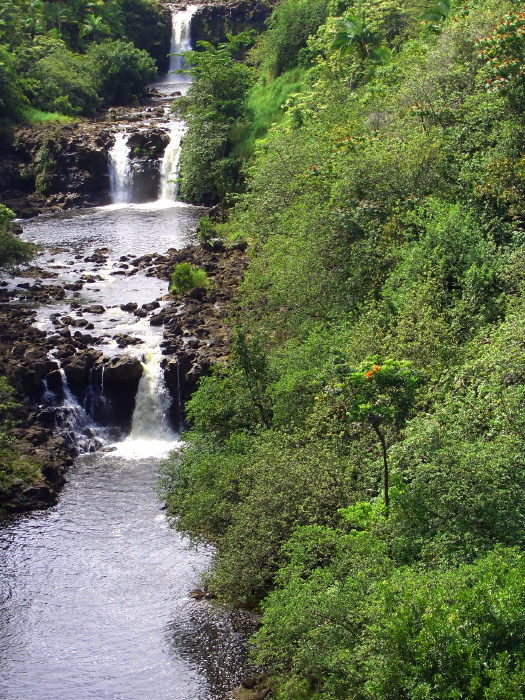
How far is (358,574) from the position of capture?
15.1 meters

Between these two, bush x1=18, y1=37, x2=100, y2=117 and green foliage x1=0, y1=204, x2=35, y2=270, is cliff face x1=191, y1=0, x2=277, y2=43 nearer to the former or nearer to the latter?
bush x1=18, y1=37, x2=100, y2=117

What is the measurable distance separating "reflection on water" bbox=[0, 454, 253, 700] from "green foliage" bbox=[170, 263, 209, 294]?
14.3 meters

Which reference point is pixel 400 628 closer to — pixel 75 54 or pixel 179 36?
pixel 75 54

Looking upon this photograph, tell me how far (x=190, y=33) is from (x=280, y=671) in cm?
8205

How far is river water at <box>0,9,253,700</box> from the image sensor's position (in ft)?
65.9

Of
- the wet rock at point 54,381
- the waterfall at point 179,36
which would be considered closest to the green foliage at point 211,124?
the wet rock at point 54,381

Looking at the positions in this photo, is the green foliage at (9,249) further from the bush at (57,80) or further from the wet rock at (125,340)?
the bush at (57,80)

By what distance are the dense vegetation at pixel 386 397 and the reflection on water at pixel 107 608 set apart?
1450 millimetres

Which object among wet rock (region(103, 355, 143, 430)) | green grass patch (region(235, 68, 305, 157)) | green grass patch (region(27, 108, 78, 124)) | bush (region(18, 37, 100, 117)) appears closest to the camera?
wet rock (region(103, 355, 143, 430))

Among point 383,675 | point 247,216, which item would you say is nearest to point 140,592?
point 383,675

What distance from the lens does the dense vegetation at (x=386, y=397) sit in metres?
13.4

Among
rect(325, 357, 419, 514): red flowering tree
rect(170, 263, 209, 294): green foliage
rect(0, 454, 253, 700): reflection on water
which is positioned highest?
rect(325, 357, 419, 514): red flowering tree

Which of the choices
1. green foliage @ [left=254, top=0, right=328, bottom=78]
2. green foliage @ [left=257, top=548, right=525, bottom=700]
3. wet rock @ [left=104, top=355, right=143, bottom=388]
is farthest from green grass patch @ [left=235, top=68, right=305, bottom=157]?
green foliage @ [left=257, top=548, right=525, bottom=700]

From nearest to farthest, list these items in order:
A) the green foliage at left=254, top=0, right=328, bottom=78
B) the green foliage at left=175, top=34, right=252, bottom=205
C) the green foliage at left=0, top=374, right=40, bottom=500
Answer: the green foliage at left=0, top=374, right=40, bottom=500
the green foliage at left=175, top=34, right=252, bottom=205
the green foliage at left=254, top=0, right=328, bottom=78
